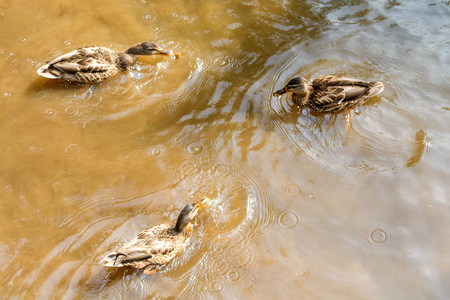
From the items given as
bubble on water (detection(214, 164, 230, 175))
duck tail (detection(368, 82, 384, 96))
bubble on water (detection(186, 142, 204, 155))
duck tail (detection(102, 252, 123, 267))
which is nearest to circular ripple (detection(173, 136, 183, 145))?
bubble on water (detection(186, 142, 204, 155))

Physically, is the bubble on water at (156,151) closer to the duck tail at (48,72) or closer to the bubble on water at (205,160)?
the bubble on water at (205,160)

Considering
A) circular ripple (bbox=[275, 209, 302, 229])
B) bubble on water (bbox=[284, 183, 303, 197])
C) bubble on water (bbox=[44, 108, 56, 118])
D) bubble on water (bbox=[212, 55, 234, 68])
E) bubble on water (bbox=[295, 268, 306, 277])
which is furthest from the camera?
bubble on water (bbox=[212, 55, 234, 68])

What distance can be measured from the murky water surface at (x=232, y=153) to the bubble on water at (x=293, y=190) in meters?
0.02

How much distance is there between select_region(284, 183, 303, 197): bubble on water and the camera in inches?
173

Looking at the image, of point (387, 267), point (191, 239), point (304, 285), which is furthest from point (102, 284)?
point (387, 267)

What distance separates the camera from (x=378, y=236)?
413 centimetres

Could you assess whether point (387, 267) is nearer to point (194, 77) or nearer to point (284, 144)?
point (284, 144)

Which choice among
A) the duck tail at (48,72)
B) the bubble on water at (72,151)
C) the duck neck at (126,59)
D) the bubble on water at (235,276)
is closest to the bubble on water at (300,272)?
the bubble on water at (235,276)

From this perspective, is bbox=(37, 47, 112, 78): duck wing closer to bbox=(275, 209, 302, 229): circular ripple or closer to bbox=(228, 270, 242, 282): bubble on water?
bbox=(275, 209, 302, 229): circular ripple

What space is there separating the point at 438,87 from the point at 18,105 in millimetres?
6116

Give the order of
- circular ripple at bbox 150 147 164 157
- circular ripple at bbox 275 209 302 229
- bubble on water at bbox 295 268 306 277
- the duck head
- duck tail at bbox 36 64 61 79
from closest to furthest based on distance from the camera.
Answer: bubble on water at bbox 295 268 306 277, circular ripple at bbox 275 209 302 229, circular ripple at bbox 150 147 164 157, duck tail at bbox 36 64 61 79, the duck head

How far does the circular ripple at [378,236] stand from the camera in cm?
409

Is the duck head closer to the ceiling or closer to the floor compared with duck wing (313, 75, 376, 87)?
closer to the ceiling

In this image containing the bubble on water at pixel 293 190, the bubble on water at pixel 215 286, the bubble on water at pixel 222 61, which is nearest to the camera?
the bubble on water at pixel 215 286
